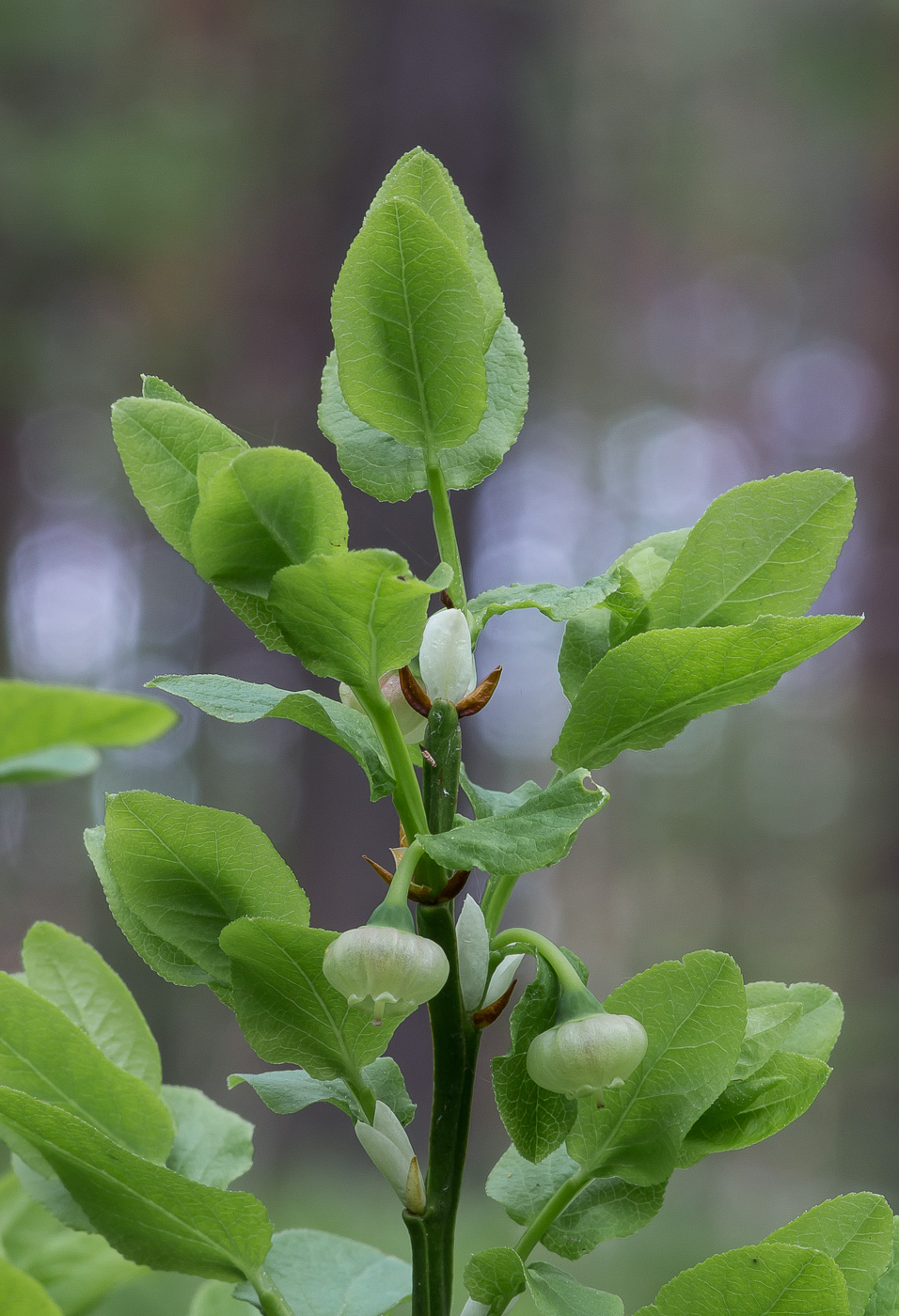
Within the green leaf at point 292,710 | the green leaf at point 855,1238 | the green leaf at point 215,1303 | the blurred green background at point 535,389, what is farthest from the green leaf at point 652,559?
the blurred green background at point 535,389

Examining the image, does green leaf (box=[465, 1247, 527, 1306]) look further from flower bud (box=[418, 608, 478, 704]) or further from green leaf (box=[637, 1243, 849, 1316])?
flower bud (box=[418, 608, 478, 704])

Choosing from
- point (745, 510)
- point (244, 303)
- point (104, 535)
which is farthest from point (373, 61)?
point (745, 510)

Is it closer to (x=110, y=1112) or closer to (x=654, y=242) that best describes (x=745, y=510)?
(x=110, y=1112)

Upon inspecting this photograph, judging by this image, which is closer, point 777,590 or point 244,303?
point 777,590

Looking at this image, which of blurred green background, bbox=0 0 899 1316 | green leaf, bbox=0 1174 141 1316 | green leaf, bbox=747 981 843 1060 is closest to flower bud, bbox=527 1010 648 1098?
green leaf, bbox=747 981 843 1060

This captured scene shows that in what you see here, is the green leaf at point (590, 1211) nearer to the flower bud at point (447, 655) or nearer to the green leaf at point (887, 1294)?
the green leaf at point (887, 1294)

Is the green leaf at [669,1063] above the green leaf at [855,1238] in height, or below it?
above
